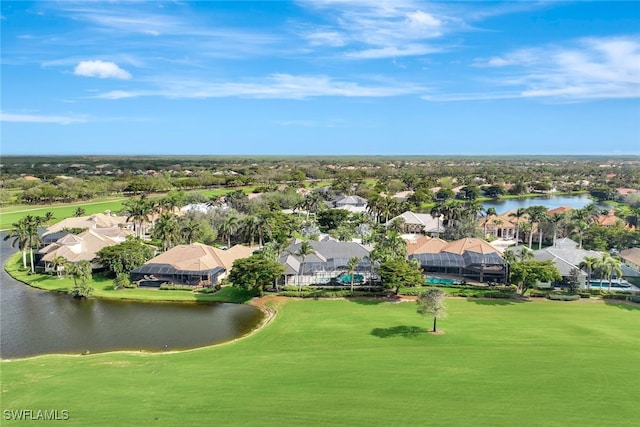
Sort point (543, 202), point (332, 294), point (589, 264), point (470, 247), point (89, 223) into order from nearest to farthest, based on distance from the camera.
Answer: point (589, 264)
point (332, 294)
point (470, 247)
point (89, 223)
point (543, 202)

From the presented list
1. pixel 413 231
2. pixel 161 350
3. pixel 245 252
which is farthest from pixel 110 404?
pixel 413 231

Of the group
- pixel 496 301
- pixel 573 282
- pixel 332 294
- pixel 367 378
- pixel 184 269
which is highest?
pixel 573 282

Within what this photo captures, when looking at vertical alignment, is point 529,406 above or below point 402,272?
below

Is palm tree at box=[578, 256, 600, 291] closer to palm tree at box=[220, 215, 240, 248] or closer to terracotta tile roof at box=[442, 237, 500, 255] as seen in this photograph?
terracotta tile roof at box=[442, 237, 500, 255]

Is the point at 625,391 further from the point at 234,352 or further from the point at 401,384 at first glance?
the point at 234,352

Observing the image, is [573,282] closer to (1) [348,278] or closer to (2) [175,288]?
(1) [348,278]

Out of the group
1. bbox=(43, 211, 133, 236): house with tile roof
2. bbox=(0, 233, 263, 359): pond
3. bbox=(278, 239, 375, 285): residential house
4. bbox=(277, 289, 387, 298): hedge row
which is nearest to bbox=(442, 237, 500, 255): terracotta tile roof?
bbox=(278, 239, 375, 285): residential house

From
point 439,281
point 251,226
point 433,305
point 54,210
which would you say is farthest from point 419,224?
point 54,210
